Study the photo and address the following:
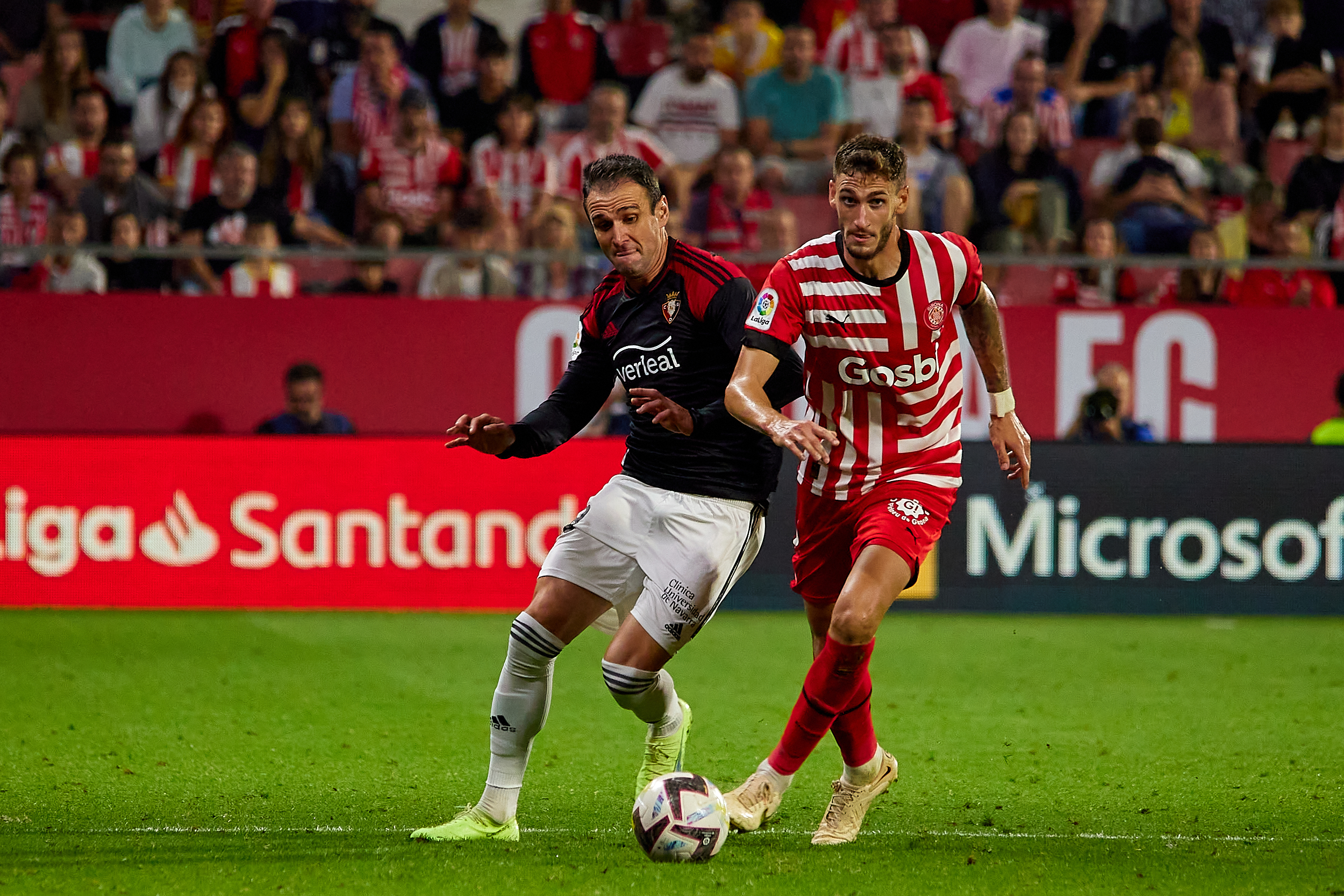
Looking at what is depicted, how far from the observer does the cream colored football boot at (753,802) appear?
504cm

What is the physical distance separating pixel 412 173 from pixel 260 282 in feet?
5.76

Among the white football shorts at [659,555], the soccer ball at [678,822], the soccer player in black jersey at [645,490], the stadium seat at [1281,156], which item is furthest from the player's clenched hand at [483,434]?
the stadium seat at [1281,156]

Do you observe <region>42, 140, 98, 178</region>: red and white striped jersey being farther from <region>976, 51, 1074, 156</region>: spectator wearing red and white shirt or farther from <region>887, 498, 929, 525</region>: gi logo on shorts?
<region>887, 498, 929, 525</region>: gi logo on shorts

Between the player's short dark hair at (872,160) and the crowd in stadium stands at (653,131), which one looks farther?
the crowd in stadium stands at (653,131)

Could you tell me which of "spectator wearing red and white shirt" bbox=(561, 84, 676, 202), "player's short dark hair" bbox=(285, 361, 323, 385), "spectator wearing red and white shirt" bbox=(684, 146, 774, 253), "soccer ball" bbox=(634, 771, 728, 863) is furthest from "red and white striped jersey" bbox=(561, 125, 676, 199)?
"soccer ball" bbox=(634, 771, 728, 863)

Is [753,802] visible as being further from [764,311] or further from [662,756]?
[764,311]

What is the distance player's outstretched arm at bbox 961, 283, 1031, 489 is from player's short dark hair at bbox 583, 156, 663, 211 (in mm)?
1091

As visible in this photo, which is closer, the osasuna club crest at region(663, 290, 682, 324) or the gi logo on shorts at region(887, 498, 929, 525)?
the gi logo on shorts at region(887, 498, 929, 525)

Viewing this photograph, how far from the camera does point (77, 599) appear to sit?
10.4 meters

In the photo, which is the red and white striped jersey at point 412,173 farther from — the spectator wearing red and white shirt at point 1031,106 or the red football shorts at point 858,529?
the red football shorts at point 858,529

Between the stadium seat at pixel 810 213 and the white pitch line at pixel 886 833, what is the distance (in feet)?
26.1

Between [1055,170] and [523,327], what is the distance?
14.8 feet

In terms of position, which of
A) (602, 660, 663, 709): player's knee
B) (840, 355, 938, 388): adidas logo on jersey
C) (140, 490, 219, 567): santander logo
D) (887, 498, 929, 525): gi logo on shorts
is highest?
(840, 355, 938, 388): adidas logo on jersey

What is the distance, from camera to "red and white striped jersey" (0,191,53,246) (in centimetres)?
1212
